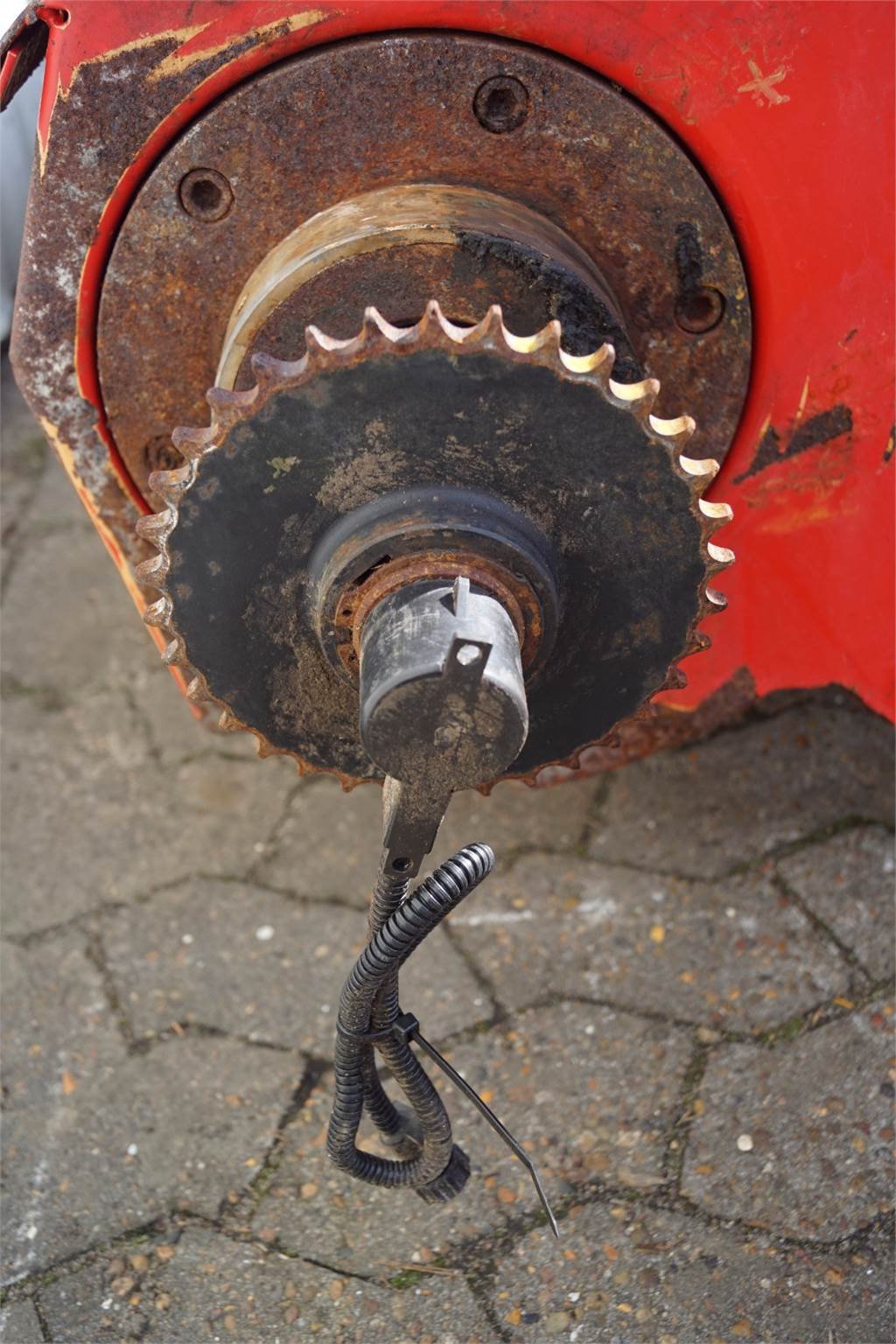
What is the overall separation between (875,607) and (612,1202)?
2.58 feet

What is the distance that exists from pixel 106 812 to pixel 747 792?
40.8 inches

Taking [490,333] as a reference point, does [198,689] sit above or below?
below

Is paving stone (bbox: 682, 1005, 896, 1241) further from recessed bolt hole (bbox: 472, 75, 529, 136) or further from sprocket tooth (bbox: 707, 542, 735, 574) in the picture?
recessed bolt hole (bbox: 472, 75, 529, 136)

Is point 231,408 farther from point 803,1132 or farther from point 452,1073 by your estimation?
point 803,1132

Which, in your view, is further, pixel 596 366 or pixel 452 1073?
A: pixel 452 1073

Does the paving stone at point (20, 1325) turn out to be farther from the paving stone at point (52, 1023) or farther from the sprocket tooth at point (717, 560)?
the sprocket tooth at point (717, 560)

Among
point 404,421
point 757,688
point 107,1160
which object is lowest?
point 107,1160

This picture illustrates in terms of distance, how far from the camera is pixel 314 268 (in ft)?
4.18

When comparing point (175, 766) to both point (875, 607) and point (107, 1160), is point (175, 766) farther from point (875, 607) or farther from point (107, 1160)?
point (875, 607)

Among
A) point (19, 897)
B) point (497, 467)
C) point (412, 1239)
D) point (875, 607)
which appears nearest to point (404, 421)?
point (497, 467)

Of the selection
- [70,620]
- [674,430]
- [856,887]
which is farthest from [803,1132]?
[70,620]

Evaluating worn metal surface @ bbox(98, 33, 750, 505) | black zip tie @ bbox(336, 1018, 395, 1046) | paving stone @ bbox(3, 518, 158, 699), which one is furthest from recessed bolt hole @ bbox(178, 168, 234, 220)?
paving stone @ bbox(3, 518, 158, 699)

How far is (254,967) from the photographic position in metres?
1.81

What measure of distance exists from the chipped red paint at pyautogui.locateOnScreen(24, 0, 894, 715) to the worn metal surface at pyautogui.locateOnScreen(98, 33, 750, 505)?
0.02m
